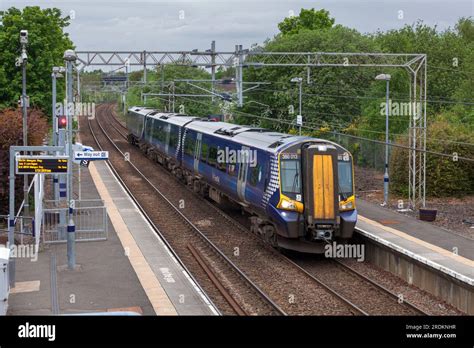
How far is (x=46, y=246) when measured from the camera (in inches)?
742

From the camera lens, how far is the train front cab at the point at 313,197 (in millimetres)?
17578

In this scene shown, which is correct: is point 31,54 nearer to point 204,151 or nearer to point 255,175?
point 204,151

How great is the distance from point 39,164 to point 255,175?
6.34m

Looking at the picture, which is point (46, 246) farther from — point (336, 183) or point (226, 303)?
point (336, 183)

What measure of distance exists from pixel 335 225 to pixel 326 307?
11.5 feet

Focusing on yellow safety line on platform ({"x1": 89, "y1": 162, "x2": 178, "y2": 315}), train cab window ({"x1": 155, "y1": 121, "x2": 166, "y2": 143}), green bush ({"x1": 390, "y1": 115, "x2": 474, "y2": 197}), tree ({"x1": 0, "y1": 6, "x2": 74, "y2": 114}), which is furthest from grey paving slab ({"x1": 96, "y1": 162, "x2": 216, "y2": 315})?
tree ({"x1": 0, "y1": 6, "x2": 74, "y2": 114})

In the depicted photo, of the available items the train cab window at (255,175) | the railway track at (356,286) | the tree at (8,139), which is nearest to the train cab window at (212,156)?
the train cab window at (255,175)

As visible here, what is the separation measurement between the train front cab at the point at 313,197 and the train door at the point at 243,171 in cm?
296

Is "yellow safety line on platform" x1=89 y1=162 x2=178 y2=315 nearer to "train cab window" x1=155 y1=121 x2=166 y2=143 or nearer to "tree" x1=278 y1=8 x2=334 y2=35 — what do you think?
"train cab window" x1=155 y1=121 x2=166 y2=143

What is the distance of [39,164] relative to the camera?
16.2m

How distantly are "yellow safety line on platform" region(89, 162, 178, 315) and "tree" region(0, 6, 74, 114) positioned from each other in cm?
1630

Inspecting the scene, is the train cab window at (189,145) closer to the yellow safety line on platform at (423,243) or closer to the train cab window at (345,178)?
the yellow safety line on platform at (423,243)

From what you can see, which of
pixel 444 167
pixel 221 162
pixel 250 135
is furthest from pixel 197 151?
pixel 444 167
